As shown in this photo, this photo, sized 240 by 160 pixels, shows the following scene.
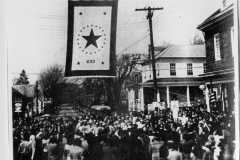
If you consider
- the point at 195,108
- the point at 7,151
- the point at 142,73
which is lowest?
the point at 7,151

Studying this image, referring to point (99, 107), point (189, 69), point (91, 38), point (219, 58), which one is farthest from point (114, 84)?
point (219, 58)

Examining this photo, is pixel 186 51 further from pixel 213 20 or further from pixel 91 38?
pixel 91 38

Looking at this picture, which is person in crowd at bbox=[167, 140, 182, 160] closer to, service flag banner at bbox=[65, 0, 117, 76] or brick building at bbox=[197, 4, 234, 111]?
brick building at bbox=[197, 4, 234, 111]

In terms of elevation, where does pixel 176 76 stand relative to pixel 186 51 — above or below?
below

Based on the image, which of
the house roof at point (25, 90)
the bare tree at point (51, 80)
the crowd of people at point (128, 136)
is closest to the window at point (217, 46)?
the crowd of people at point (128, 136)

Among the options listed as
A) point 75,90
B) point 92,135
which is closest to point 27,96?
point 75,90

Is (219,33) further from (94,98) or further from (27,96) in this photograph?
(27,96)
